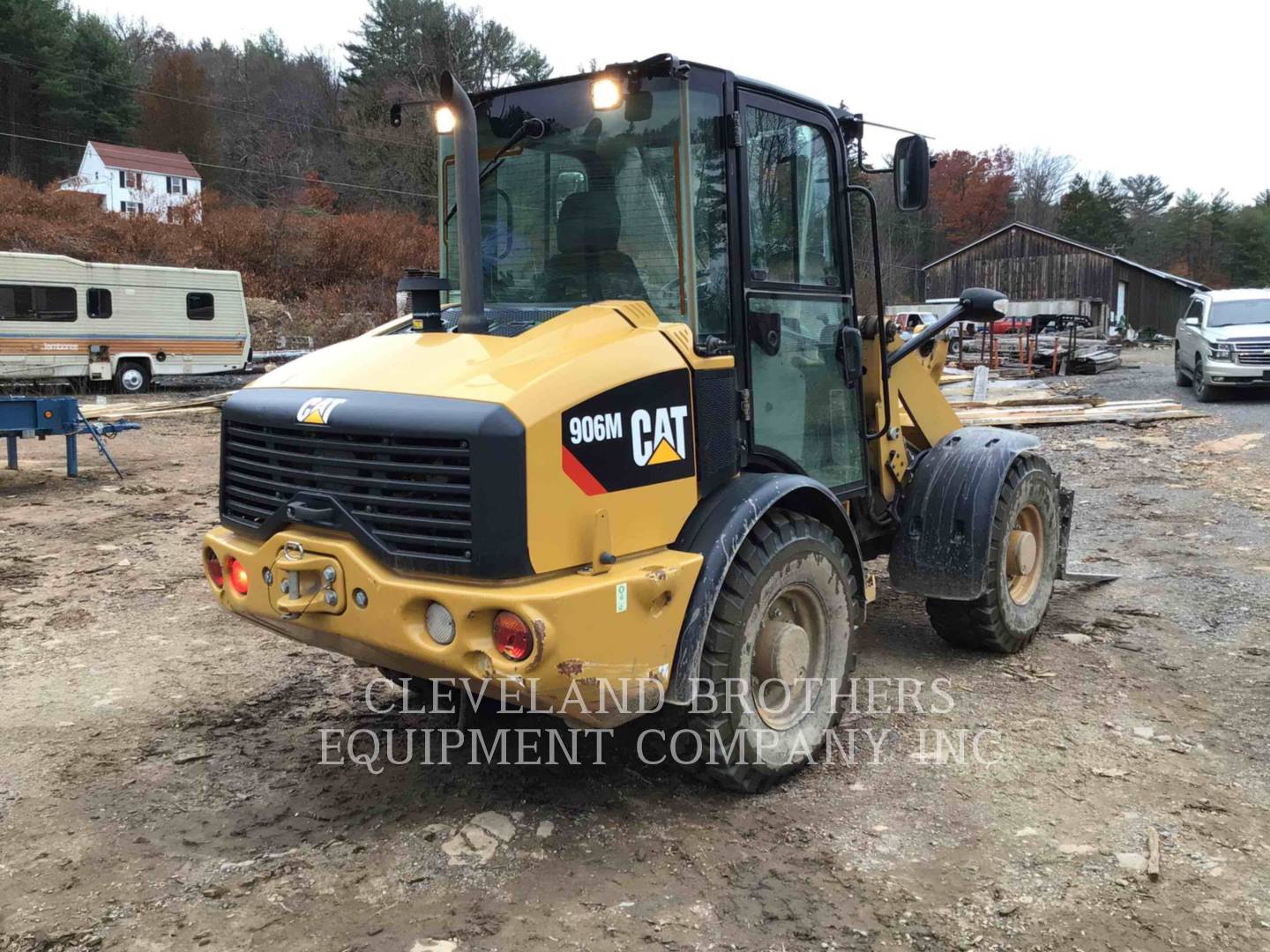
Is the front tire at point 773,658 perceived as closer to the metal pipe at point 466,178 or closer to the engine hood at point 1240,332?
the metal pipe at point 466,178

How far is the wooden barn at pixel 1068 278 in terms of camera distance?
4656 cm

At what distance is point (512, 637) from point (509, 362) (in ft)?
2.90

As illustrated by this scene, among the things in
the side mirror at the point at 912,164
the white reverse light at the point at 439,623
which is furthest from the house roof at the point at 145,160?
the white reverse light at the point at 439,623

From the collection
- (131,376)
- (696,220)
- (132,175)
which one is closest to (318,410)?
→ (696,220)

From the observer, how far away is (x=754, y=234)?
393 cm

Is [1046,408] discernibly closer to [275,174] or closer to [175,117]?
[275,174]

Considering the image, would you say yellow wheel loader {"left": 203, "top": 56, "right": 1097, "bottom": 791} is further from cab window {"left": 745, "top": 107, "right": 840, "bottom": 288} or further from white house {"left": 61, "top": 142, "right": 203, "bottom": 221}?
white house {"left": 61, "top": 142, "right": 203, "bottom": 221}

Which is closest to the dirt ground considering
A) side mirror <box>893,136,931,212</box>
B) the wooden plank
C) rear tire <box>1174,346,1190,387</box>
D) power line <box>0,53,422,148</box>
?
side mirror <box>893,136,931,212</box>

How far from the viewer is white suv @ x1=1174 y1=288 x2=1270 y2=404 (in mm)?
16562

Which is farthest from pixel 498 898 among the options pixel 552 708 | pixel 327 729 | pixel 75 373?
pixel 75 373

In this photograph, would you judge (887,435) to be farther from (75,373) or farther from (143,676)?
(75,373)

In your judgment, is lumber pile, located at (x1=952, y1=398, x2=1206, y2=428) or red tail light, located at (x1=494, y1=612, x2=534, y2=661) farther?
lumber pile, located at (x1=952, y1=398, x2=1206, y2=428)

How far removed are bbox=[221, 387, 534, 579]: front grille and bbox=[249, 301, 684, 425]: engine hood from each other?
0.07 m

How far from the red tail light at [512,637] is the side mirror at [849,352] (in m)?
2.21
